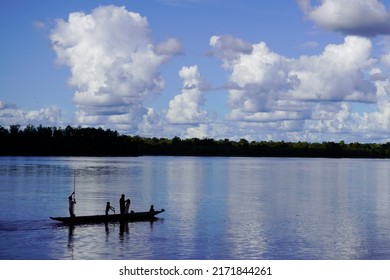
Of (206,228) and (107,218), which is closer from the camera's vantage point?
(206,228)

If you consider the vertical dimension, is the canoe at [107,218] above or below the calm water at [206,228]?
above

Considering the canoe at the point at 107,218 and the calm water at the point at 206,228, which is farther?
the canoe at the point at 107,218

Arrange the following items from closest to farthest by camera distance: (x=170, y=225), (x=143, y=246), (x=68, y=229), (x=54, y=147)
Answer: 1. (x=143, y=246)
2. (x=68, y=229)
3. (x=170, y=225)
4. (x=54, y=147)

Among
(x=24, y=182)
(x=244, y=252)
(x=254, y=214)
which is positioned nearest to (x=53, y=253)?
(x=244, y=252)

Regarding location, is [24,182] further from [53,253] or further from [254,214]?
[53,253]

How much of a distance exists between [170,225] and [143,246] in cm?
694

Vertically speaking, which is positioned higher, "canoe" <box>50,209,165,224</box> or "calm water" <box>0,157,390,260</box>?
"canoe" <box>50,209,165,224</box>

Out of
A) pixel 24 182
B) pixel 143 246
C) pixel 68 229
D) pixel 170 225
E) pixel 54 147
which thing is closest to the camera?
pixel 143 246

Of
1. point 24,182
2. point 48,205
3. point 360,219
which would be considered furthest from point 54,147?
point 360,219

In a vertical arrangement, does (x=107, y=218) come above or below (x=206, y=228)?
above

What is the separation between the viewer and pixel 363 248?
29.8 meters

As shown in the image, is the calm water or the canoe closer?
the calm water

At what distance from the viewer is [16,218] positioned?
126 ft
